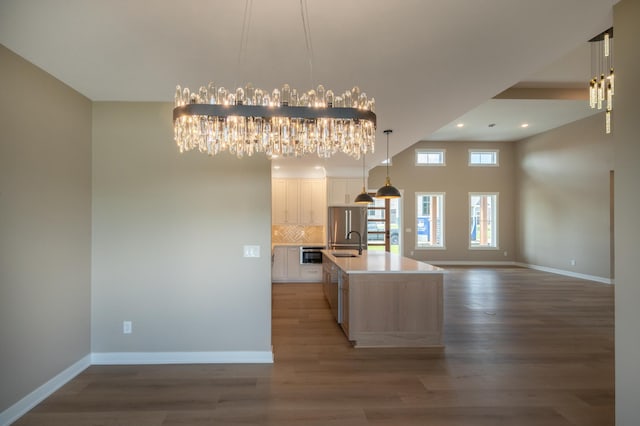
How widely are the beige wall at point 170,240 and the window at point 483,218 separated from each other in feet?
30.6

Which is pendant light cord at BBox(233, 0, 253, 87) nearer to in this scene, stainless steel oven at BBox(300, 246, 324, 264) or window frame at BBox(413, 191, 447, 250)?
stainless steel oven at BBox(300, 246, 324, 264)

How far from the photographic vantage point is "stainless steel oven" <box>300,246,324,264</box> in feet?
26.4

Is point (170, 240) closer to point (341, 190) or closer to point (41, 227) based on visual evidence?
point (41, 227)

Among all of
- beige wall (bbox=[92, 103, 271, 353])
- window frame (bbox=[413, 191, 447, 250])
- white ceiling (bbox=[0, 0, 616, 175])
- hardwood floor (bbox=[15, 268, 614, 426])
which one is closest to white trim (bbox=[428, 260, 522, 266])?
window frame (bbox=[413, 191, 447, 250])

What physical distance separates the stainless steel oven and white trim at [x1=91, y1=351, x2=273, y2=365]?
4554 millimetres

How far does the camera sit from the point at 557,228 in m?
9.15

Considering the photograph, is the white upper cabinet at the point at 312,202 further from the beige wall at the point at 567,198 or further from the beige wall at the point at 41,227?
the beige wall at the point at 567,198

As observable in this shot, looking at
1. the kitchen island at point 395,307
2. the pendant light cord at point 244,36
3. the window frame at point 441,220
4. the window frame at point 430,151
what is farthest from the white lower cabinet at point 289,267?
the pendant light cord at point 244,36

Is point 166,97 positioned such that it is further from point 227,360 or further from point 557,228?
point 557,228

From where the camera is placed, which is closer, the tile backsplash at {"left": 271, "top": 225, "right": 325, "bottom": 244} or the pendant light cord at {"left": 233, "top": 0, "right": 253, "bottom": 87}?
the pendant light cord at {"left": 233, "top": 0, "right": 253, "bottom": 87}

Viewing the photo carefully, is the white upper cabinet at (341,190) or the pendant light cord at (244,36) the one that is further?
the white upper cabinet at (341,190)

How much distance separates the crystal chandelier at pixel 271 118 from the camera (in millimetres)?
1925

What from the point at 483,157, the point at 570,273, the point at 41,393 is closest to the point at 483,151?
the point at 483,157

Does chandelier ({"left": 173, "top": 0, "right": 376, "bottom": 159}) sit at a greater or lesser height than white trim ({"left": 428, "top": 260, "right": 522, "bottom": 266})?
greater
